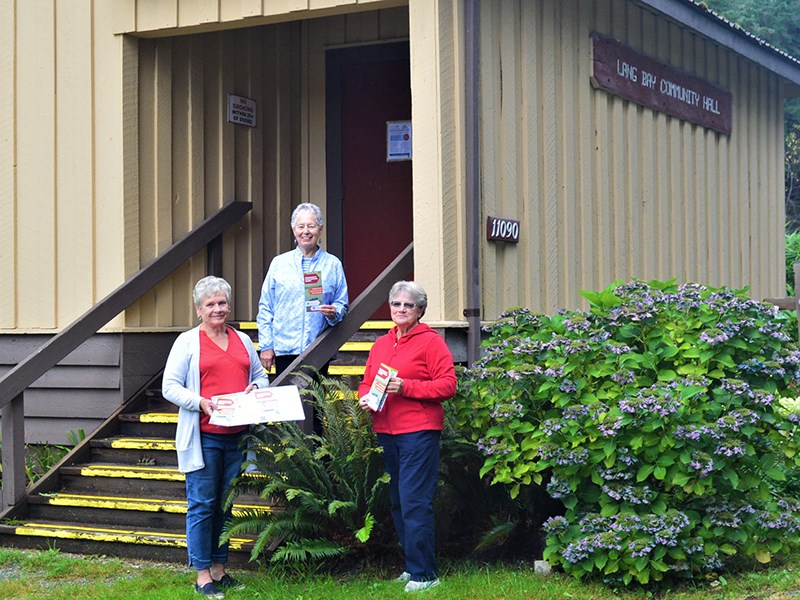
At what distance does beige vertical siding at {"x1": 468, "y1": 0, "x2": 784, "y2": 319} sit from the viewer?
28.8ft

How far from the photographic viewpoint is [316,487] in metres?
6.95

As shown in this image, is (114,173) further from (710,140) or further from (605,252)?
(710,140)

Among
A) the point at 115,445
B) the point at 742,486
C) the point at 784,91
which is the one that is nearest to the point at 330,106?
the point at 115,445

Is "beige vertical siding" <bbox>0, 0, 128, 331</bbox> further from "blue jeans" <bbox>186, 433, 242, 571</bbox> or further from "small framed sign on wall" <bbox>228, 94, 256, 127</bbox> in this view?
"blue jeans" <bbox>186, 433, 242, 571</bbox>

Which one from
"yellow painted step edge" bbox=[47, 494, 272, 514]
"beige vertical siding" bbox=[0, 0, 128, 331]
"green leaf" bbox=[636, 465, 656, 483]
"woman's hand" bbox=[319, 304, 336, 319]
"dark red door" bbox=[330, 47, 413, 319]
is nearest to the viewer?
"green leaf" bbox=[636, 465, 656, 483]

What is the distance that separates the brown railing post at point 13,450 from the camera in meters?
8.20

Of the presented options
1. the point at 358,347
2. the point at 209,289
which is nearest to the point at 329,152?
the point at 358,347

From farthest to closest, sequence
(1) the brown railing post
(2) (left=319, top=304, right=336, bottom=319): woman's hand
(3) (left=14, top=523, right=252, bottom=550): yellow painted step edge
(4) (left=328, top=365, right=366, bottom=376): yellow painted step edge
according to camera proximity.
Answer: (4) (left=328, top=365, right=366, bottom=376): yellow painted step edge → (1) the brown railing post → (3) (left=14, top=523, right=252, bottom=550): yellow painted step edge → (2) (left=319, top=304, right=336, bottom=319): woman's hand

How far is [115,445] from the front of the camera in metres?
8.75

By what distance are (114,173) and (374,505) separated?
12.3 ft

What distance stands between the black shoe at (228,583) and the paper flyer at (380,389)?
1291mm

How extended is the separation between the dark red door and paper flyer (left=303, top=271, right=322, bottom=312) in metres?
2.85

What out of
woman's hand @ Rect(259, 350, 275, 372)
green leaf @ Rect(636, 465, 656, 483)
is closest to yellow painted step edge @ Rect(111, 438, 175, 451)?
woman's hand @ Rect(259, 350, 275, 372)

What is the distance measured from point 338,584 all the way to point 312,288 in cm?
194
